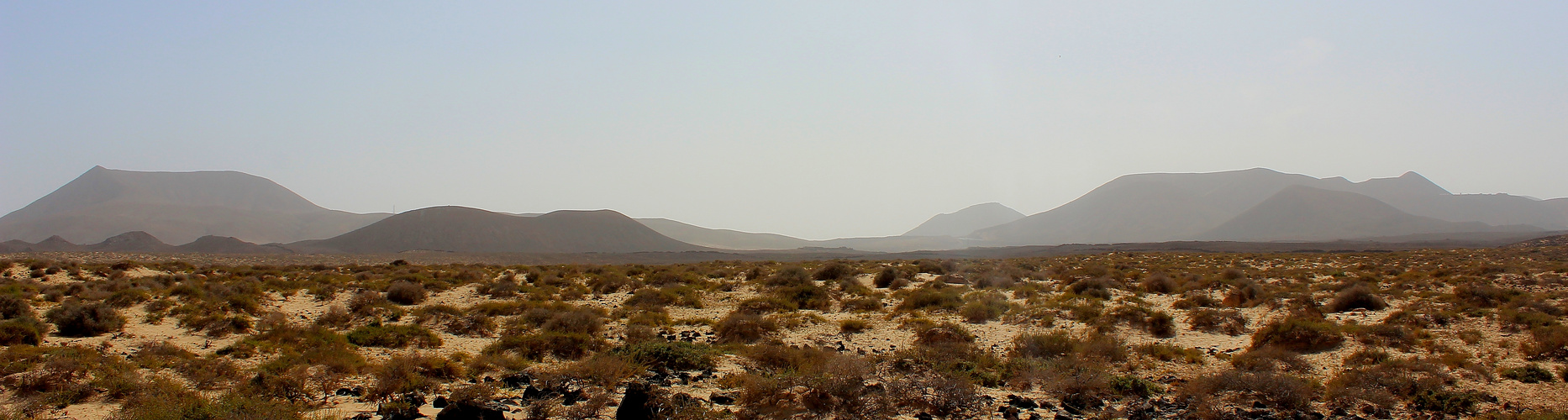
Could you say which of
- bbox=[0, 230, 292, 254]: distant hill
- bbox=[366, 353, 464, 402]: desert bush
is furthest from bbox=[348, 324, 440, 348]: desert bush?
bbox=[0, 230, 292, 254]: distant hill

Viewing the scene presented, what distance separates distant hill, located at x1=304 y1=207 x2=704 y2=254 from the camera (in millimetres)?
113750

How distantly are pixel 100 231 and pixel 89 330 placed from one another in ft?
688

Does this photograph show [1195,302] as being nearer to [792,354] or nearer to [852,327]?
[852,327]

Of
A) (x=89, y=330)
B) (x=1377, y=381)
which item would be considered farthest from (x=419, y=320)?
(x=1377, y=381)

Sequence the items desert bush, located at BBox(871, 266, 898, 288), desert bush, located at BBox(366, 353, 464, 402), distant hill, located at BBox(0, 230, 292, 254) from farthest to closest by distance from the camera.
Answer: distant hill, located at BBox(0, 230, 292, 254) → desert bush, located at BBox(871, 266, 898, 288) → desert bush, located at BBox(366, 353, 464, 402)

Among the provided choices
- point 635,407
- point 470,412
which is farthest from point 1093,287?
point 470,412

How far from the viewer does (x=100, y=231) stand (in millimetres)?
160250

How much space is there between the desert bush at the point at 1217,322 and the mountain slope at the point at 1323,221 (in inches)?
→ 7018

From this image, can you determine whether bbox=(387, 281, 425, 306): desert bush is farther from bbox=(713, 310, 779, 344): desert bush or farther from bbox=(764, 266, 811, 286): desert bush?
bbox=(764, 266, 811, 286): desert bush

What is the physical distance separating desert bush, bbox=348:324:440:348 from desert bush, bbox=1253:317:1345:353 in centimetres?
1576

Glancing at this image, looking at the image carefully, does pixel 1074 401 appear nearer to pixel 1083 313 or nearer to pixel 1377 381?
pixel 1377 381

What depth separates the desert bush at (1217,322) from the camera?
14847 mm

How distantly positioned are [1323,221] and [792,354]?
209257mm

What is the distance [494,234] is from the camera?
398 feet
